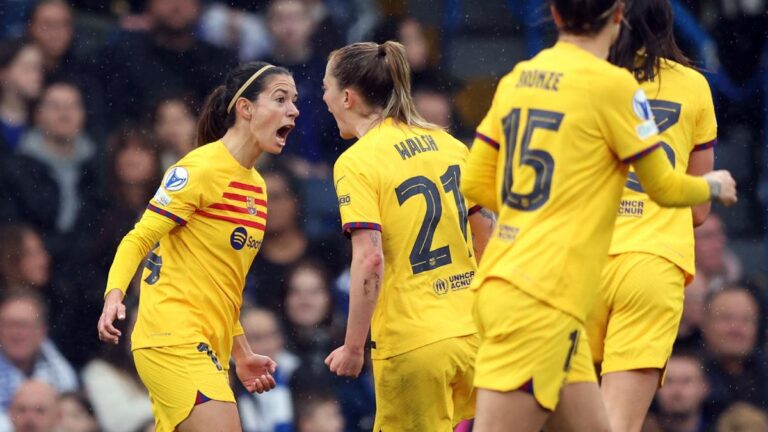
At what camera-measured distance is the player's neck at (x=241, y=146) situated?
593 cm

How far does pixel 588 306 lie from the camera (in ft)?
13.5

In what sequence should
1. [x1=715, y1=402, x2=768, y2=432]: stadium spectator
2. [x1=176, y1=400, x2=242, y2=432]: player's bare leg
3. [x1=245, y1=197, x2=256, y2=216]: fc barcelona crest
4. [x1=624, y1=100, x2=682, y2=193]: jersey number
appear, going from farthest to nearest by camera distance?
[x1=715, y1=402, x2=768, y2=432]: stadium spectator → [x1=245, y1=197, x2=256, y2=216]: fc barcelona crest → [x1=176, y1=400, x2=242, y2=432]: player's bare leg → [x1=624, y1=100, x2=682, y2=193]: jersey number

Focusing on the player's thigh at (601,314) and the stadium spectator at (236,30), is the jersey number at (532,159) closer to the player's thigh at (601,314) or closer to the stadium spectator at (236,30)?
the player's thigh at (601,314)

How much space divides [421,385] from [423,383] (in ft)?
0.04

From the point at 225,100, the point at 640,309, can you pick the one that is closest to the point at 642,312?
the point at 640,309

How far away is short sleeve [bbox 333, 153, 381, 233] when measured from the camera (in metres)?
5.25

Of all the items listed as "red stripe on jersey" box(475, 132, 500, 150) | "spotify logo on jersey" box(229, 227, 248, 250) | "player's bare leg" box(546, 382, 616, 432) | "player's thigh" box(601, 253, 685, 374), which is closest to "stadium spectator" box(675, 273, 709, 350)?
"player's thigh" box(601, 253, 685, 374)

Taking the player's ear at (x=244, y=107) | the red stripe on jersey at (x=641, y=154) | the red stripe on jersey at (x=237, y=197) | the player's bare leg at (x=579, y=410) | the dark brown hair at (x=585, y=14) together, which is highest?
the dark brown hair at (x=585, y=14)

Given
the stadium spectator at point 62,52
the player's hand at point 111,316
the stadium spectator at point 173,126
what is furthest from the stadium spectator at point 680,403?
the player's hand at point 111,316

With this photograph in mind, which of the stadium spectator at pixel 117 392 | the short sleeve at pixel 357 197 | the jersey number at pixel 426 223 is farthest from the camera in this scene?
the stadium spectator at pixel 117 392

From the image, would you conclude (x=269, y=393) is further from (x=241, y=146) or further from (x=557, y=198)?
(x=557, y=198)

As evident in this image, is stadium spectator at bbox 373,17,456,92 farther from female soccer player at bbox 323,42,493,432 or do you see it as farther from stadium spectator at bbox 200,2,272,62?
female soccer player at bbox 323,42,493,432

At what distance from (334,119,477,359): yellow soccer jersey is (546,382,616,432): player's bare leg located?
119cm

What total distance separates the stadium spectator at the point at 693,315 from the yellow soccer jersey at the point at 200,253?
3.58m
